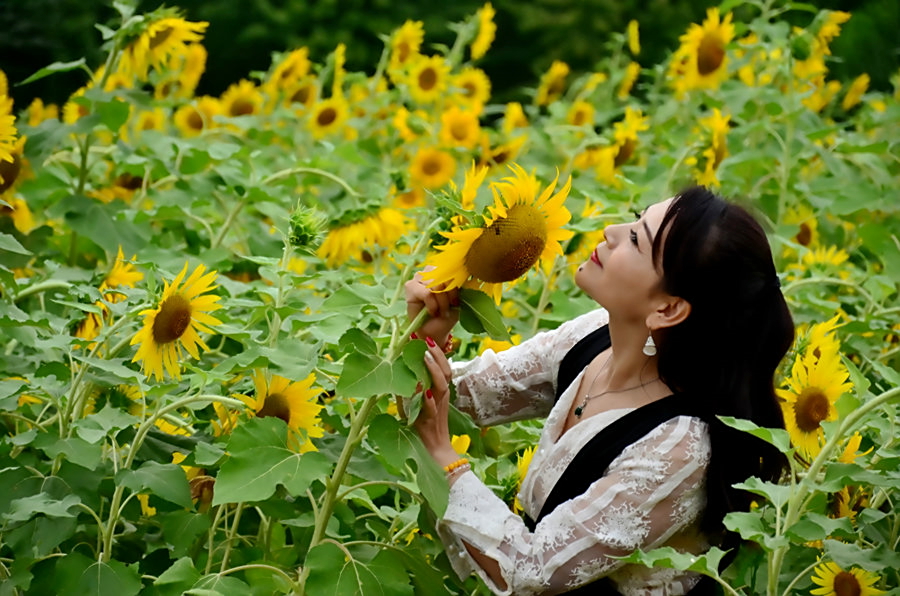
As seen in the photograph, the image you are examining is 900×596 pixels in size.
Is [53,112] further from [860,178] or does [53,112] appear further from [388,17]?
[388,17]

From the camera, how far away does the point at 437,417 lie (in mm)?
1690

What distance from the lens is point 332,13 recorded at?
26.7 feet

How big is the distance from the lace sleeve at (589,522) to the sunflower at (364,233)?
845mm

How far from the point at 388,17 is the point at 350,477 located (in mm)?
6951

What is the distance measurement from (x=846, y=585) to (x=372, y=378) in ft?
2.55

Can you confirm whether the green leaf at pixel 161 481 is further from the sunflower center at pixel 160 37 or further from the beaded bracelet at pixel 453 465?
the sunflower center at pixel 160 37

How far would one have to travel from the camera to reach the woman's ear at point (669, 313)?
172cm

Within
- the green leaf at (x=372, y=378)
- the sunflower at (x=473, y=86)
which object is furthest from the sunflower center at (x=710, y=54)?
the green leaf at (x=372, y=378)

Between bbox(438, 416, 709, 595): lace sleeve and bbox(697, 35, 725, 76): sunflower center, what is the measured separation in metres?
2.43

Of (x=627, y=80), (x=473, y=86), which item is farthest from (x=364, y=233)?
(x=627, y=80)

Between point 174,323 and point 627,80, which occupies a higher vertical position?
point 174,323

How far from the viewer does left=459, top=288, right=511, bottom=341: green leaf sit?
157 centimetres

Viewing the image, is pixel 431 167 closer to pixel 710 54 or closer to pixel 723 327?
pixel 710 54

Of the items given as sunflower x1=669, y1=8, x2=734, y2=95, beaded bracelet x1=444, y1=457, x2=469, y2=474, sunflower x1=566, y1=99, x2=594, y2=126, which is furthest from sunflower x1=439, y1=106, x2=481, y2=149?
beaded bracelet x1=444, y1=457, x2=469, y2=474
